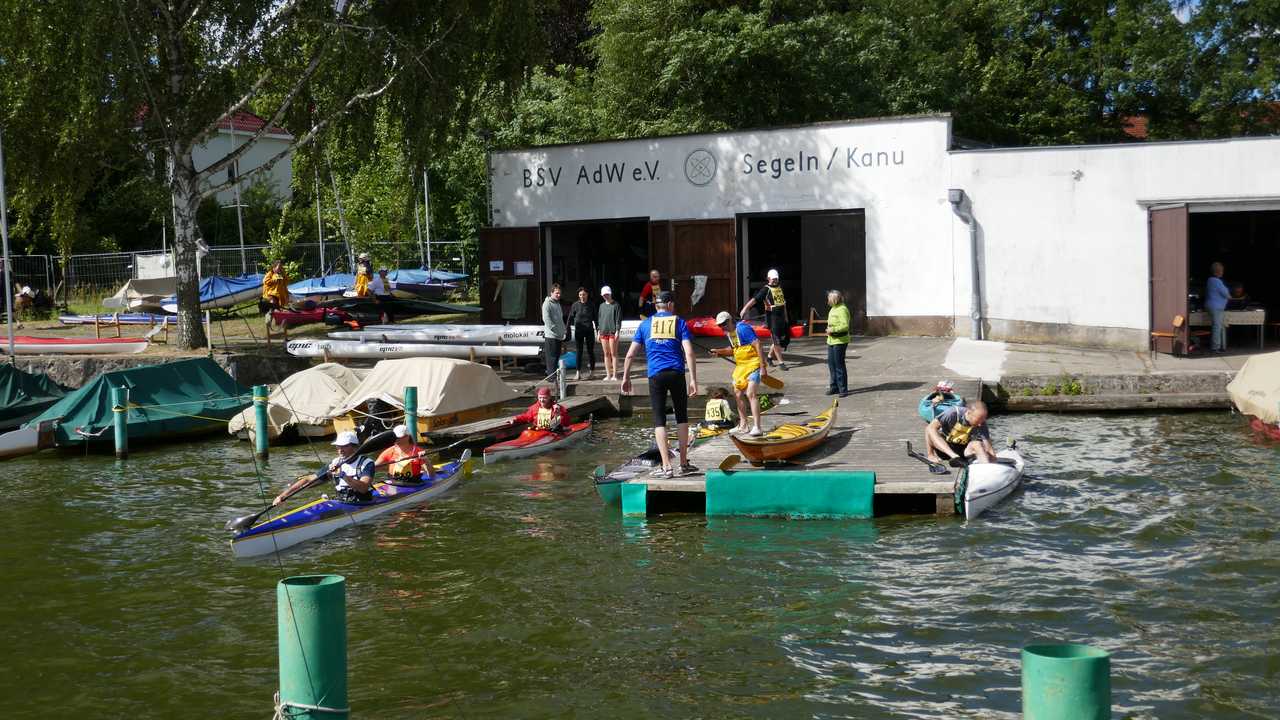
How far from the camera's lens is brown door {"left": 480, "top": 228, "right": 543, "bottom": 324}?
93.7ft

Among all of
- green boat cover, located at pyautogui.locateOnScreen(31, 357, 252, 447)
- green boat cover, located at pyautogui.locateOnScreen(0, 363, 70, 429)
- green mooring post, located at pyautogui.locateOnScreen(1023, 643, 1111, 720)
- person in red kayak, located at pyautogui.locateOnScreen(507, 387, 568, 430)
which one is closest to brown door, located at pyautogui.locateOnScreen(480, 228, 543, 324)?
green boat cover, located at pyautogui.locateOnScreen(31, 357, 252, 447)

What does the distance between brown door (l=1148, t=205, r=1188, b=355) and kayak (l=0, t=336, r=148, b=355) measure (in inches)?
784

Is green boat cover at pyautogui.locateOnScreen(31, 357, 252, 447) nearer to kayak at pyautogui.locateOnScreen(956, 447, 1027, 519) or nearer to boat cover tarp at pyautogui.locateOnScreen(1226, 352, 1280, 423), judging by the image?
kayak at pyautogui.locateOnScreen(956, 447, 1027, 519)

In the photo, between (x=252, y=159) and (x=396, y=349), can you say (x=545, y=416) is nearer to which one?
(x=396, y=349)

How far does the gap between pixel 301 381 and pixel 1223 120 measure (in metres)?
26.9

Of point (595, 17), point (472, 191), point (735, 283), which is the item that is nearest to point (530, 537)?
point (735, 283)

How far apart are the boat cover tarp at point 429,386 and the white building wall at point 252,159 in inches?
1099

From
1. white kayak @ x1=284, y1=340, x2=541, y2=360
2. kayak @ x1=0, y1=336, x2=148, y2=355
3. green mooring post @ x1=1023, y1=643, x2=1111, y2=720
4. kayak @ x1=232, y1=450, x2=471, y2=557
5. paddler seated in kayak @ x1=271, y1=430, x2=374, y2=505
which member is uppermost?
kayak @ x1=0, y1=336, x2=148, y2=355

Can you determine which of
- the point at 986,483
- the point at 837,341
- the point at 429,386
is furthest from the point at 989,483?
the point at 429,386

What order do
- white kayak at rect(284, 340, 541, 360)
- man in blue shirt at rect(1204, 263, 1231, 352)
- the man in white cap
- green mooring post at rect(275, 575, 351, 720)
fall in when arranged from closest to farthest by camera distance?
1. green mooring post at rect(275, 575, 351, 720)
2. the man in white cap
3. man in blue shirt at rect(1204, 263, 1231, 352)
4. white kayak at rect(284, 340, 541, 360)

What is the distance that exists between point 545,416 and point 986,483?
24.4ft

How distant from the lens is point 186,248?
24547 millimetres

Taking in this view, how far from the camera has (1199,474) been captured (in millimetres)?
14992

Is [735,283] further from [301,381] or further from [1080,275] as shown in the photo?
[301,381]
